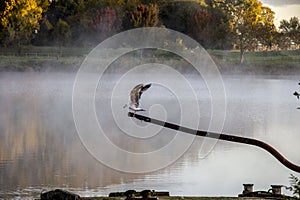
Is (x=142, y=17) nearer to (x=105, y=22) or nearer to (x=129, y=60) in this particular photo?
(x=105, y=22)

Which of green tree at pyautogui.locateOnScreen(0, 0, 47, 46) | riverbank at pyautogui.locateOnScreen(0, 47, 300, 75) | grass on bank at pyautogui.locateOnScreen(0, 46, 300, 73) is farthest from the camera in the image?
green tree at pyautogui.locateOnScreen(0, 0, 47, 46)

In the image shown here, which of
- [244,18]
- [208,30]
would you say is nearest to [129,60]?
[208,30]

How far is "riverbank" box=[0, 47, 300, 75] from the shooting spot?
1839 inches

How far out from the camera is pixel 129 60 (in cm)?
4731

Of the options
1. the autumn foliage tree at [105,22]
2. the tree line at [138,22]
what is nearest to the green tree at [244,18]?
the tree line at [138,22]

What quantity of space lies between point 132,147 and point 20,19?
130ft

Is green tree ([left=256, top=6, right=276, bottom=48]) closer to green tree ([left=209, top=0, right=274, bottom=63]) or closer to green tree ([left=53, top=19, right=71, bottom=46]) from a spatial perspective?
green tree ([left=209, top=0, right=274, bottom=63])

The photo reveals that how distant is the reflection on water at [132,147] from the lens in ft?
40.8

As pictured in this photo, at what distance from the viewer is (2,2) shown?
5784cm

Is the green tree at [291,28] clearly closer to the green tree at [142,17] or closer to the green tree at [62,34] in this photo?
the green tree at [142,17]

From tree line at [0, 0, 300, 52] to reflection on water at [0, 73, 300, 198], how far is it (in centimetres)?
2758

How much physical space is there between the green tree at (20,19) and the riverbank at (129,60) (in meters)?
1.24

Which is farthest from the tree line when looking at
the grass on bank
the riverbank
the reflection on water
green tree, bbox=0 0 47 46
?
the reflection on water

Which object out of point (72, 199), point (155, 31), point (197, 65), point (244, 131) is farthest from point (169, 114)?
point (155, 31)
